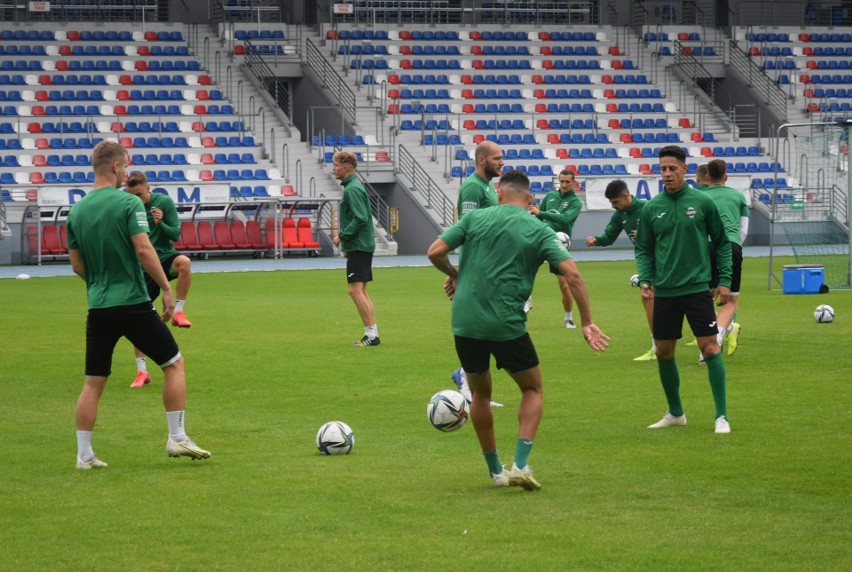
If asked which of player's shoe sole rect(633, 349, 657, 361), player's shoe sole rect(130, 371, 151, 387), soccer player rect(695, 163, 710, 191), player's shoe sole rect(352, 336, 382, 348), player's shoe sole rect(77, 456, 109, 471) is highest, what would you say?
soccer player rect(695, 163, 710, 191)

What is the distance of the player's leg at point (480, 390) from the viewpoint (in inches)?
314

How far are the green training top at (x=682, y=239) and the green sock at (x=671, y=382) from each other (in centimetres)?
53

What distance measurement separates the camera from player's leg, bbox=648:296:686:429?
10211 mm

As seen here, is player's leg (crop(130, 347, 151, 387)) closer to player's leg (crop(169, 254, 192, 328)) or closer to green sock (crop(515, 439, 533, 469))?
player's leg (crop(169, 254, 192, 328))

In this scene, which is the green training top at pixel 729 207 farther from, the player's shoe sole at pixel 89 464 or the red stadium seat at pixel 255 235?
the red stadium seat at pixel 255 235

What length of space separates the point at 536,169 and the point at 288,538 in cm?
3794

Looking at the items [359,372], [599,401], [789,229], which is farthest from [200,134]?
[599,401]

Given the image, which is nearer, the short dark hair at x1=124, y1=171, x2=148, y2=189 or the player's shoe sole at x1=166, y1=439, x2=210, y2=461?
the player's shoe sole at x1=166, y1=439, x2=210, y2=461

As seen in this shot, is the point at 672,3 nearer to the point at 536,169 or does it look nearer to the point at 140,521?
the point at 536,169

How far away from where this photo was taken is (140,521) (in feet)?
24.0

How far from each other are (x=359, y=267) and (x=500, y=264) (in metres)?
8.85

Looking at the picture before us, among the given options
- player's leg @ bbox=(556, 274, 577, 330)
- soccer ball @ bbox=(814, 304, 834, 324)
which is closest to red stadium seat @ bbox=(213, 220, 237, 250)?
player's leg @ bbox=(556, 274, 577, 330)

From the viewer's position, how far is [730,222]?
48.5 ft

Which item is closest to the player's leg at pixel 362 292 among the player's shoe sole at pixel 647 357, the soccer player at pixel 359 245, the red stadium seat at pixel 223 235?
the soccer player at pixel 359 245
